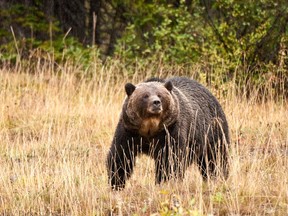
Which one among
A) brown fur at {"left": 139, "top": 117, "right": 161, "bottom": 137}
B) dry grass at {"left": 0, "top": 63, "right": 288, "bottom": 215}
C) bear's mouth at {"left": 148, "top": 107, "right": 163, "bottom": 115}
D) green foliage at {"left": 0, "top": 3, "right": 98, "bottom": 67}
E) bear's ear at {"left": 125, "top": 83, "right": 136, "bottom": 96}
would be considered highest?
green foliage at {"left": 0, "top": 3, "right": 98, "bottom": 67}

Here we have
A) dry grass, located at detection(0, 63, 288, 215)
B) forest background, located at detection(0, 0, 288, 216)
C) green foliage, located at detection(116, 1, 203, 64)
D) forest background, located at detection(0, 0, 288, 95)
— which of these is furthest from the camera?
green foliage, located at detection(116, 1, 203, 64)

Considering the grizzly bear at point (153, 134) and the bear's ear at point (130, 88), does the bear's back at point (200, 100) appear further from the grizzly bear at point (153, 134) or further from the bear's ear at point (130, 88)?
the bear's ear at point (130, 88)

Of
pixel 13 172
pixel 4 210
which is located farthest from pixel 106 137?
pixel 4 210

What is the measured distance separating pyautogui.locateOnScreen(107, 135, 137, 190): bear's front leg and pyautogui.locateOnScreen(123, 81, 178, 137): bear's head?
7.4 inches

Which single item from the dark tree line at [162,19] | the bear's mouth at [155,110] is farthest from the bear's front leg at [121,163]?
the dark tree line at [162,19]

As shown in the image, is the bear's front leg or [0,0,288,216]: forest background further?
the bear's front leg

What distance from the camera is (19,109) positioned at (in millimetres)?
10039

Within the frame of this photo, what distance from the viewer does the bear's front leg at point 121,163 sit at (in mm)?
6402

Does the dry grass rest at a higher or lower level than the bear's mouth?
lower

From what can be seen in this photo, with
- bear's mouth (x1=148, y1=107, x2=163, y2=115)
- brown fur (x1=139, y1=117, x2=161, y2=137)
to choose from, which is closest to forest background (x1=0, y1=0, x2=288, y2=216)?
brown fur (x1=139, y1=117, x2=161, y2=137)

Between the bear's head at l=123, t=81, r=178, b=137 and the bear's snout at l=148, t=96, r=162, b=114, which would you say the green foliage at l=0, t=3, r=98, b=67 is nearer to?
the bear's head at l=123, t=81, r=178, b=137

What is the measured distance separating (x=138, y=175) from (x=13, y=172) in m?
1.25

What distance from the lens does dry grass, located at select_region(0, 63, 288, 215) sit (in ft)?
17.9

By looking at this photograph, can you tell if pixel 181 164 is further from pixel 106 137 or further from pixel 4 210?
pixel 106 137
